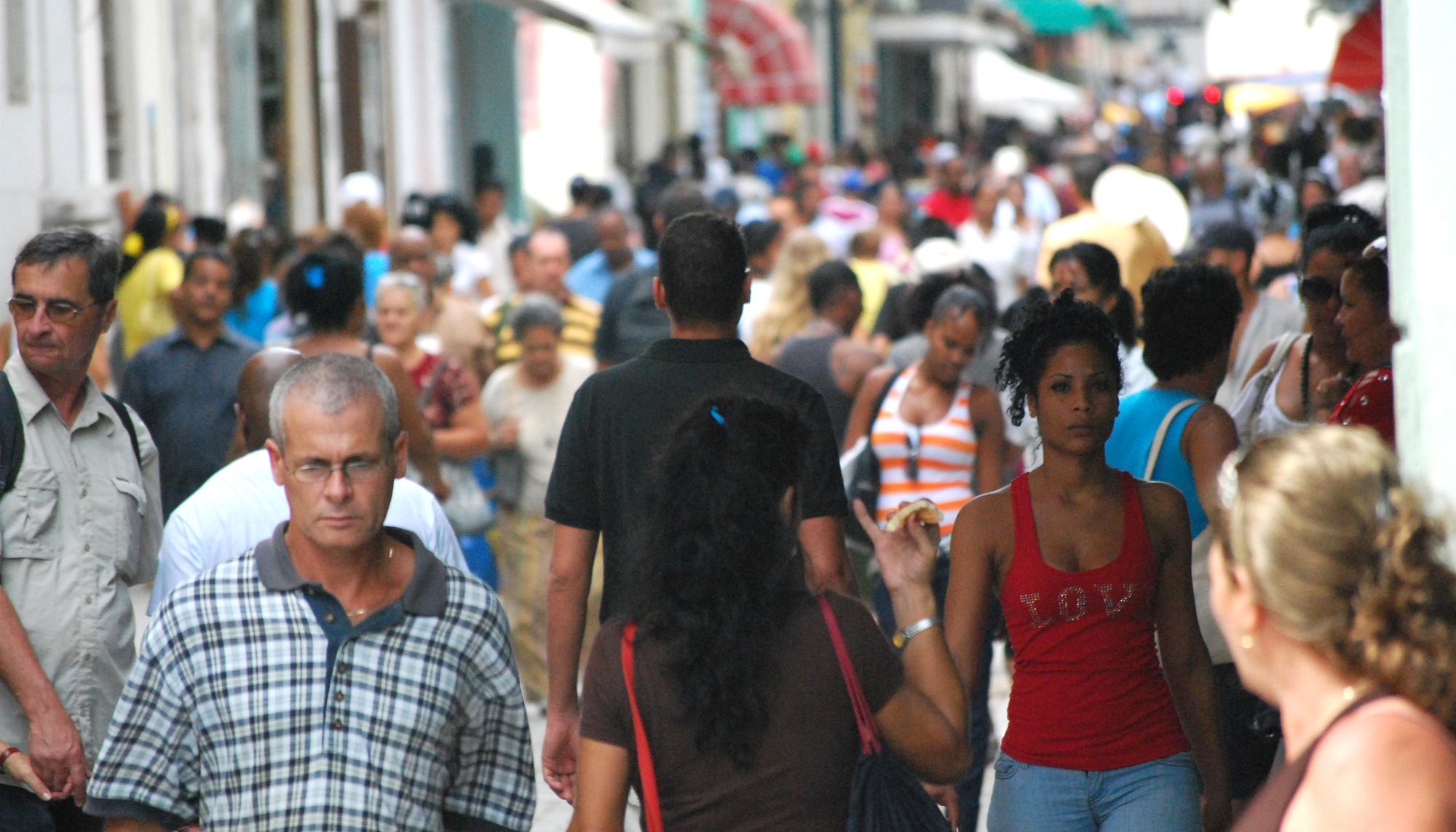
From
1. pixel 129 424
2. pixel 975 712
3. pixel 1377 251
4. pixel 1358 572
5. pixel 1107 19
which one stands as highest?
pixel 1107 19

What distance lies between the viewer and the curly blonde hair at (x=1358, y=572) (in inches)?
96.3

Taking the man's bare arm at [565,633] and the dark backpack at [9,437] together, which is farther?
the man's bare arm at [565,633]

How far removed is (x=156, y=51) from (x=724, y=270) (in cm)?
1287

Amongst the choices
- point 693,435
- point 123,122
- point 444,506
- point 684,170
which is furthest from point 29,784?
point 684,170

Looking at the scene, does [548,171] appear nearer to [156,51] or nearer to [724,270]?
[156,51]

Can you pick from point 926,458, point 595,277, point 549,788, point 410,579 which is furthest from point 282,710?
point 595,277

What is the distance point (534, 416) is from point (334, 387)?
191 inches

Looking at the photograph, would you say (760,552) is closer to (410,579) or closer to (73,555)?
(410,579)

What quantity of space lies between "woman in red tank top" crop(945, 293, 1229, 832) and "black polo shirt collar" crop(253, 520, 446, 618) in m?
1.33

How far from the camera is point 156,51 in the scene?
53.7 ft

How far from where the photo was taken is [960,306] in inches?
271

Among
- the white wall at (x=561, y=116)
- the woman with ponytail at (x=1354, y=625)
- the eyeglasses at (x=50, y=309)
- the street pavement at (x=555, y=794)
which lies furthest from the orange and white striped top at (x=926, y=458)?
the white wall at (x=561, y=116)

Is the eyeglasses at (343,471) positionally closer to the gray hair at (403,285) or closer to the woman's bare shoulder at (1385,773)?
the woman's bare shoulder at (1385,773)

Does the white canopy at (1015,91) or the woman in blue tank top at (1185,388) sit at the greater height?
the white canopy at (1015,91)
